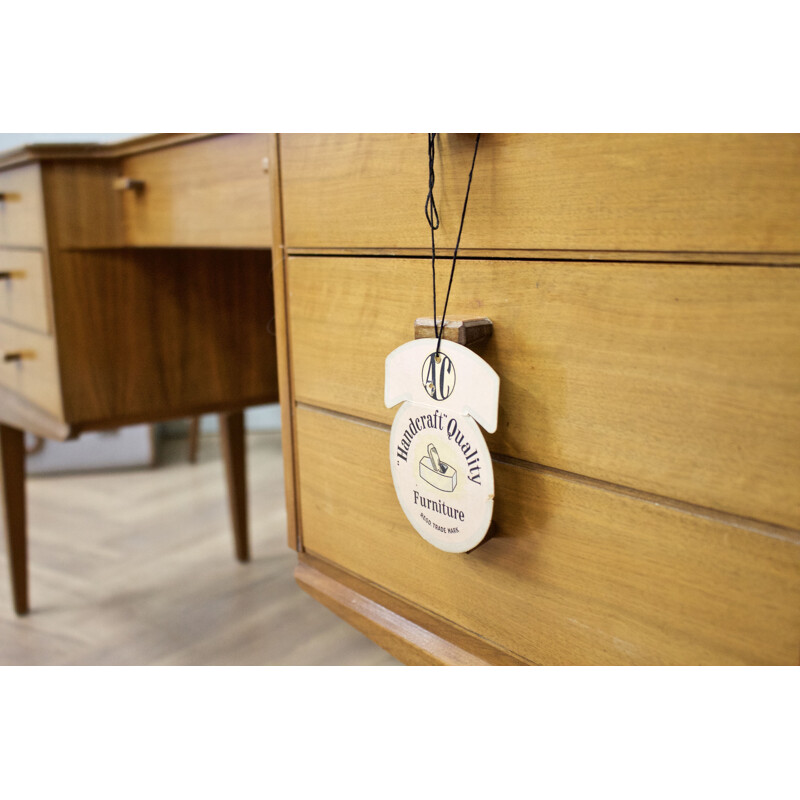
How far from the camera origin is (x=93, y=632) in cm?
120

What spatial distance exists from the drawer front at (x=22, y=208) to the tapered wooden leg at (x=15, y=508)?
0.31 meters

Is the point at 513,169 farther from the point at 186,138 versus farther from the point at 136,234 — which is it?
the point at 136,234

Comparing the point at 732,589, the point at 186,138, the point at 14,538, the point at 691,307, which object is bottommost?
the point at 14,538

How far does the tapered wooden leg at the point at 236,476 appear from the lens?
4.79 feet

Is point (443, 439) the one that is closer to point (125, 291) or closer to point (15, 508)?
point (125, 291)

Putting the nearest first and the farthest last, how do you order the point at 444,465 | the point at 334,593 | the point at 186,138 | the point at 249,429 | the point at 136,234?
the point at 444,465, the point at 334,593, the point at 186,138, the point at 136,234, the point at 249,429

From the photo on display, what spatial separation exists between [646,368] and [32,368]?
1005mm

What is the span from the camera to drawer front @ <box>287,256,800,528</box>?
1.26 feet

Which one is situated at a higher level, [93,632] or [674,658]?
[674,658]

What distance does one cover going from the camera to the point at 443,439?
50cm

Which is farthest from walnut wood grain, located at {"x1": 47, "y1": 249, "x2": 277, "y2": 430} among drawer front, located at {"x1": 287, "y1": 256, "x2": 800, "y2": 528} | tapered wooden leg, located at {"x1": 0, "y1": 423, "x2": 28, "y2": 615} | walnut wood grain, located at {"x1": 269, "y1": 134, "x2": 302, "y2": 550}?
drawer front, located at {"x1": 287, "y1": 256, "x2": 800, "y2": 528}

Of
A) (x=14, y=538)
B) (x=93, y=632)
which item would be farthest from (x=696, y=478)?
(x=14, y=538)

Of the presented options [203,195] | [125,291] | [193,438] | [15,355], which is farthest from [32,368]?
[193,438]

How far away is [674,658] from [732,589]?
60 mm
